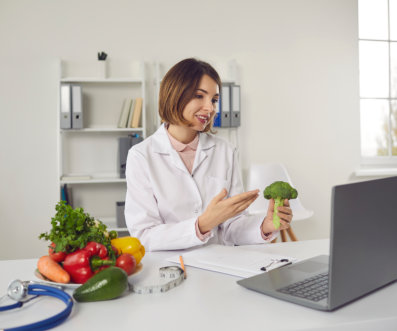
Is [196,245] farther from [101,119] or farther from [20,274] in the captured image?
[101,119]

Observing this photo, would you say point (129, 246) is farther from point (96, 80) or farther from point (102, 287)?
point (96, 80)

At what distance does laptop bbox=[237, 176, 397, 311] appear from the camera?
0.76 m

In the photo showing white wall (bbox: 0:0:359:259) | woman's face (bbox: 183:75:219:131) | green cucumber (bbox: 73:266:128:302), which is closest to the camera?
green cucumber (bbox: 73:266:128:302)

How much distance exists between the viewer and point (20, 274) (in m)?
1.11

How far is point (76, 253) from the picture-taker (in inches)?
36.9

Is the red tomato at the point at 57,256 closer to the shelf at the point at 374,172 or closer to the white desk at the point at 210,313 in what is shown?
the white desk at the point at 210,313

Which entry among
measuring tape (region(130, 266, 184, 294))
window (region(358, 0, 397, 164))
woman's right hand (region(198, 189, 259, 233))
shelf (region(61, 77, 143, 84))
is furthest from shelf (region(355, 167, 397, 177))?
measuring tape (region(130, 266, 184, 294))

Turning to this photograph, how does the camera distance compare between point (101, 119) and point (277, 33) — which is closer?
point (101, 119)

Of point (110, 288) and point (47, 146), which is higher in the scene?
point (47, 146)

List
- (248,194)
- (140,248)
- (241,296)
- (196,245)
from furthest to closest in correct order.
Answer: (196,245) → (248,194) → (140,248) → (241,296)

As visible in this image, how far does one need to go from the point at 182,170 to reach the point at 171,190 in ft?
0.32

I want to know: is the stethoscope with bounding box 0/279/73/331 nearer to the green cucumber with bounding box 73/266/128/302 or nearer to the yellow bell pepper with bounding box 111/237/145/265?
the green cucumber with bounding box 73/266/128/302

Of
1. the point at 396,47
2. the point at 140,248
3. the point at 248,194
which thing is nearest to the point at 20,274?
the point at 140,248

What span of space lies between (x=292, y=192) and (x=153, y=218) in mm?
559
